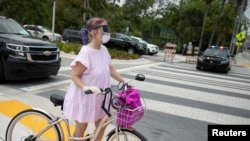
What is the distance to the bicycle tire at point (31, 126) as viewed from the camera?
146 inches

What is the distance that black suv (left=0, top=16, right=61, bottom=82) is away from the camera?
7789 millimetres

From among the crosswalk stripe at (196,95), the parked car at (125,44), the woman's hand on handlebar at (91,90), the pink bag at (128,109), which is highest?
the woman's hand on handlebar at (91,90)

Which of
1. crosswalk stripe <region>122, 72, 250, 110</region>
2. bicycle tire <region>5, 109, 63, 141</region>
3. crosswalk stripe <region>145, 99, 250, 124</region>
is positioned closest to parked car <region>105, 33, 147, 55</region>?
crosswalk stripe <region>122, 72, 250, 110</region>

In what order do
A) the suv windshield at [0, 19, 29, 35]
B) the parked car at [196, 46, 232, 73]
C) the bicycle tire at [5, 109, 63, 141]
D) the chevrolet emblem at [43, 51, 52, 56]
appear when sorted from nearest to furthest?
the bicycle tire at [5, 109, 63, 141] < the chevrolet emblem at [43, 51, 52, 56] < the suv windshield at [0, 19, 29, 35] < the parked car at [196, 46, 232, 73]

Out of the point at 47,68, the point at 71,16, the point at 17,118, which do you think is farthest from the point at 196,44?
the point at 17,118

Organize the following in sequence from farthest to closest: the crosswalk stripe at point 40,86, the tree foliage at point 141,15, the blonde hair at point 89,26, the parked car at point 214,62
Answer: the tree foliage at point 141,15 → the parked car at point 214,62 → the crosswalk stripe at point 40,86 → the blonde hair at point 89,26

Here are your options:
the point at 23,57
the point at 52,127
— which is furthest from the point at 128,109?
the point at 23,57

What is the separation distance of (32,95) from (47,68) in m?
1.19

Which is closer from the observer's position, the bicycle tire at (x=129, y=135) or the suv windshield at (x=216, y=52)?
the bicycle tire at (x=129, y=135)

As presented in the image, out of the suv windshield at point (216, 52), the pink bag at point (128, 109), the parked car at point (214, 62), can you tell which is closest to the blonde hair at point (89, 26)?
the pink bag at point (128, 109)

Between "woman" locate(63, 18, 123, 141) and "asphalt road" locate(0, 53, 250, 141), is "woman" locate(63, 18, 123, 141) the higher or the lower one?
the higher one

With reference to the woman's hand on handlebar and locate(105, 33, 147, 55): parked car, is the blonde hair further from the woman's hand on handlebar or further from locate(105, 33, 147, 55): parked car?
locate(105, 33, 147, 55): parked car

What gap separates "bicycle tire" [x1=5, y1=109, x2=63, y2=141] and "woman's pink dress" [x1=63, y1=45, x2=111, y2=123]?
0.34 meters

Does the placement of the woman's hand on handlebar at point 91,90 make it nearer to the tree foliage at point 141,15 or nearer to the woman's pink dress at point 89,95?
the woman's pink dress at point 89,95
